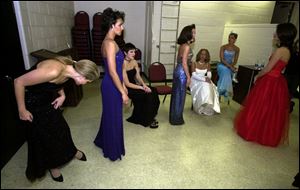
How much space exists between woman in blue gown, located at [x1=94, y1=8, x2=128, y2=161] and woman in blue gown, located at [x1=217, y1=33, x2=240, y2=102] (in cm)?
232

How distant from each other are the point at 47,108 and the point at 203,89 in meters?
2.24

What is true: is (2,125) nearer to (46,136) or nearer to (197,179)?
(46,136)

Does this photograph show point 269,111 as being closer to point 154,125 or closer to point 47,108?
point 154,125

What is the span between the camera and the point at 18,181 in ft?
5.53

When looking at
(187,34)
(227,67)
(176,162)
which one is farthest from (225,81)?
(176,162)

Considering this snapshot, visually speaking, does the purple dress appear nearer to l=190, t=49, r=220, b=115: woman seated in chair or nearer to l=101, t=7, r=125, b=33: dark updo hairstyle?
l=101, t=7, r=125, b=33: dark updo hairstyle

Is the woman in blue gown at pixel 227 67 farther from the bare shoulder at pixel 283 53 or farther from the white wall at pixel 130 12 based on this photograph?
the white wall at pixel 130 12

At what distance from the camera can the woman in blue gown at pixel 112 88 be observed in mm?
1668

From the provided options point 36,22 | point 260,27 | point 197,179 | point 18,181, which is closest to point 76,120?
point 18,181

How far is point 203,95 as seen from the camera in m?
3.03

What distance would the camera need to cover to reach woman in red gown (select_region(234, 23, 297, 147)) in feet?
7.26

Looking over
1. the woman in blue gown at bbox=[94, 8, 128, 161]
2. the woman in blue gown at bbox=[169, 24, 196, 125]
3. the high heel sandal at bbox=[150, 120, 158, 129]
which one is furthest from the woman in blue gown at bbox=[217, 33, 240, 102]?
the woman in blue gown at bbox=[94, 8, 128, 161]

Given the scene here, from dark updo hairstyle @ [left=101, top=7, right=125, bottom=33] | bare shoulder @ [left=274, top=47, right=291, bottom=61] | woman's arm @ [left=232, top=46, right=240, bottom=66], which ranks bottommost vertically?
woman's arm @ [left=232, top=46, right=240, bottom=66]

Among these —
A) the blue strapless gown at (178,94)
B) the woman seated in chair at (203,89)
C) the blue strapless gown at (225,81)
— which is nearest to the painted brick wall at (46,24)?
the blue strapless gown at (178,94)
